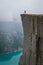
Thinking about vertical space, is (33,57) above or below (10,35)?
above

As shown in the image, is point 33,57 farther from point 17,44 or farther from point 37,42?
point 17,44

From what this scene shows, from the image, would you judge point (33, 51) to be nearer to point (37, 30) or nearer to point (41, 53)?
point (41, 53)

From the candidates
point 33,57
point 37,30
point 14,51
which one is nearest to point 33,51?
point 33,57

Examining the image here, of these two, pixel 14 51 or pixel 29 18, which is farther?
pixel 14 51

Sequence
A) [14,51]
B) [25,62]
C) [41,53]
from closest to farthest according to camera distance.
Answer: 1. [41,53]
2. [25,62]
3. [14,51]

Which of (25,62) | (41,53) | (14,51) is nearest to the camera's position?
(41,53)

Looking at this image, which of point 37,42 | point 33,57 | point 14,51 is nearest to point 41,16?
point 37,42

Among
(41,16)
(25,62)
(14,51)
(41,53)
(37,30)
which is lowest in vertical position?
(14,51)
